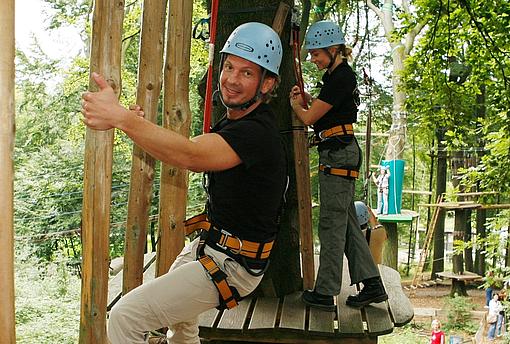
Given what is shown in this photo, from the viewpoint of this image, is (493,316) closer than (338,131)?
No

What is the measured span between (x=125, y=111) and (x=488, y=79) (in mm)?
7079

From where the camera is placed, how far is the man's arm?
2.29 m

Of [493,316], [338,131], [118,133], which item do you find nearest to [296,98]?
[338,131]

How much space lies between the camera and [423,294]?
736 inches

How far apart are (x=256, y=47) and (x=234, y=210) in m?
0.73

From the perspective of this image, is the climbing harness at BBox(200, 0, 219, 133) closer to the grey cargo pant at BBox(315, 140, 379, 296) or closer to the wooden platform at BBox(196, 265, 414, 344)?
the grey cargo pant at BBox(315, 140, 379, 296)

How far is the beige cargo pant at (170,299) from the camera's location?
9.11ft

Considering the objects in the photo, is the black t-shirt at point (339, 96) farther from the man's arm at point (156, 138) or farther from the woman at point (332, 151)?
the man's arm at point (156, 138)

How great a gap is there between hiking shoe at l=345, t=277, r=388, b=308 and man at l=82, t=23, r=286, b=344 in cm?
123

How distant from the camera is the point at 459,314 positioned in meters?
16.3

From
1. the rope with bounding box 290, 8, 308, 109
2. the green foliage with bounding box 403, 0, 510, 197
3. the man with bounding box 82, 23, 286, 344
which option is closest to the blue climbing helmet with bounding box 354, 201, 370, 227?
the rope with bounding box 290, 8, 308, 109

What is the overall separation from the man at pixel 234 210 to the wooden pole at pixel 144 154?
30.1 inches

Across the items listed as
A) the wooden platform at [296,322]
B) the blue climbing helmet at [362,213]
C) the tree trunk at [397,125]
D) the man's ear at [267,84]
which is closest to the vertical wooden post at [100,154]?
the man's ear at [267,84]

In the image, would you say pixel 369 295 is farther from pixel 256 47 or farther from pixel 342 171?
pixel 256 47
